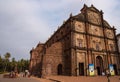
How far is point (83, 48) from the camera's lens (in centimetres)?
3095

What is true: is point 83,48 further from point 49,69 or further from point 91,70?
point 49,69

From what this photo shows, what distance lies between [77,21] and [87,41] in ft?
20.1

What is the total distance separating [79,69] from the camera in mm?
30641

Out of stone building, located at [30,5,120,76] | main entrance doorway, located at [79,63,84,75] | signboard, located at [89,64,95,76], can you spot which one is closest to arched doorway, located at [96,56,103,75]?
stone building, located at [30,5,120,76]

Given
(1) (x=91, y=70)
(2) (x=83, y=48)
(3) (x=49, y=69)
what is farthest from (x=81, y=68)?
(3) (x=49, y=69)

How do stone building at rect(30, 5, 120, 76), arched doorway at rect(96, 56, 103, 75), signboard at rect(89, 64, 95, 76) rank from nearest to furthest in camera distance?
stone building at rect(30, 5, 120, 76), signboard at rect(89, 64, 95, 76), arched doorway at rect(96, 56, 103, 75)

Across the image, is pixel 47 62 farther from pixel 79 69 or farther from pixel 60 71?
pixel 79 69

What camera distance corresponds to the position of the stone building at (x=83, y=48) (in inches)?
1149

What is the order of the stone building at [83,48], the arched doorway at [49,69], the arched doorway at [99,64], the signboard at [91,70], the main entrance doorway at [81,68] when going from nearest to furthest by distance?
1. the arched doorway at [49,69]
2. the stone building at [83,48]
3. the signboard at [91,70]
4. the main entrance doorway at [81,68]
5. the arched doorway at [99,64]

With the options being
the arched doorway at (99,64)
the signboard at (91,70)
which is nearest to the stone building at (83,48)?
the arched doorway at (99,64)

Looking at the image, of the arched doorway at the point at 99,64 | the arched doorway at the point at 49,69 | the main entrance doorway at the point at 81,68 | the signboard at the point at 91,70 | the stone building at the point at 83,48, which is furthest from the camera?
the arched doorway at the point at 99,64

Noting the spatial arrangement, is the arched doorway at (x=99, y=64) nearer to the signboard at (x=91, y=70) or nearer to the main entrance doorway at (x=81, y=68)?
the signboard at (x=91, y=70)

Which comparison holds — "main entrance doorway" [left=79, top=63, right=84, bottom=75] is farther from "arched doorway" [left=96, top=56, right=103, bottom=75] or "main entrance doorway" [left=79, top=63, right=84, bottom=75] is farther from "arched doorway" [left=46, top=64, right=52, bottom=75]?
"arched doorway" [left=46, top=64, right=52, bottom=75]

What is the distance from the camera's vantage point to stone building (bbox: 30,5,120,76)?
29.2m
